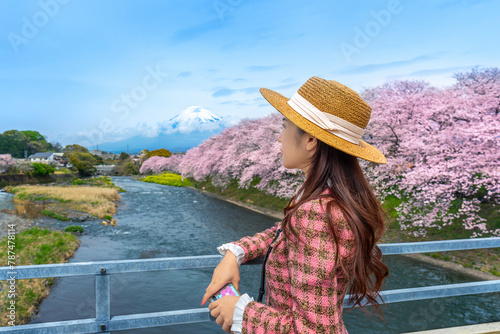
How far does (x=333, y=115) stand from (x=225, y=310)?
84 centimetres

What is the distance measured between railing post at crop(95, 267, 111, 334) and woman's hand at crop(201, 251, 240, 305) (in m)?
0.78

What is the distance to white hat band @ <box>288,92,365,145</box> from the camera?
1.23 metres

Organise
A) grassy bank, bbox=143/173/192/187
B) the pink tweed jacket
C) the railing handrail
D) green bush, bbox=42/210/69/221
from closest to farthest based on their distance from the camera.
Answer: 1. the pink tweed jacket
2. the railing handrail
3. green bush, bbox=42/210/69/221
4. grassy bank, bbox=143/173/192/187

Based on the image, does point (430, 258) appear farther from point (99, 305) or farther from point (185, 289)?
point (99, 305)

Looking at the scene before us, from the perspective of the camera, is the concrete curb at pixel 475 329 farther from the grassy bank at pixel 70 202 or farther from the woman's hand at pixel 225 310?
the grassy bank at pixel 70 202

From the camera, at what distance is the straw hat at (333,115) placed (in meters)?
1.23

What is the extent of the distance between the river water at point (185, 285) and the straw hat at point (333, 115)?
7.75m

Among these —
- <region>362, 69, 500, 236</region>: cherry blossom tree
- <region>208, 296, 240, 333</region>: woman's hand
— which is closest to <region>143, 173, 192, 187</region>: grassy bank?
<region>362, 69, 500, 236</region>: cherry blossom tree

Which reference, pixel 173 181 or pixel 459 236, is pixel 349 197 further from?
pixel 173 181

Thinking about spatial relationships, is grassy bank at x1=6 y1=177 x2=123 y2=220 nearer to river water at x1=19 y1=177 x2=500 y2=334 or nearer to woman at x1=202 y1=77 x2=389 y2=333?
river water at x1=19 y1=177 x2=500 y2=334

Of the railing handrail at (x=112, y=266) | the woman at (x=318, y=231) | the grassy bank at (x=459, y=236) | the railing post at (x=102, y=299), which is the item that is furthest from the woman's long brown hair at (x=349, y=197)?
the grassy bank at (x=459, y=236)

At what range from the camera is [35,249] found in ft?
41.8

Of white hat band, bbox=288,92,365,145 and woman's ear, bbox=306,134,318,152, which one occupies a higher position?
white hat band, bbox=288,92,365,145

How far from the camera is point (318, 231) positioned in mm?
1090
